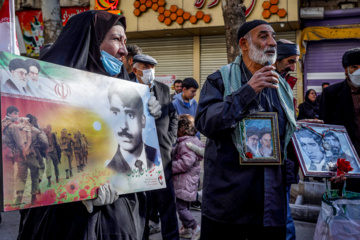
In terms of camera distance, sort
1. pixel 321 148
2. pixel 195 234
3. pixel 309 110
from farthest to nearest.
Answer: pixel 309 110 → pixel 195 234 → pixel 321 148

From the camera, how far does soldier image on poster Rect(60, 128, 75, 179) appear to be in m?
1.90

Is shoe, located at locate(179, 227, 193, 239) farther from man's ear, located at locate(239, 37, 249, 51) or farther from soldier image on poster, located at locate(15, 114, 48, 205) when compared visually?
soldier image on poster, located at locate(15, 114, 48, 205)

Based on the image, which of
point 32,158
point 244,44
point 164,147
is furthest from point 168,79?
point 32,158

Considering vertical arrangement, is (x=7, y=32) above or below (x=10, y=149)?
above

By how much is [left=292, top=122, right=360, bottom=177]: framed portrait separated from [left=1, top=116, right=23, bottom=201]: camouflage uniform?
7.76 feet

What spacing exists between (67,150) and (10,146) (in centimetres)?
31

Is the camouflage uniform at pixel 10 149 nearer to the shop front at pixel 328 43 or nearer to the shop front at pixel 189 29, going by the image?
the shop front at pixel 189 29

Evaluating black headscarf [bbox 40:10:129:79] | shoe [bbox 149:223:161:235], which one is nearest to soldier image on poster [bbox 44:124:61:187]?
black headscarf [bbox 40:10:129:79]

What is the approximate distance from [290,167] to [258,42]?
1994 millimetres

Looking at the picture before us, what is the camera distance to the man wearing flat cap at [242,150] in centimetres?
234

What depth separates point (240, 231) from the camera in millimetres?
2486

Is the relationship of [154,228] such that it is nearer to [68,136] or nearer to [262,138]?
[262,138]

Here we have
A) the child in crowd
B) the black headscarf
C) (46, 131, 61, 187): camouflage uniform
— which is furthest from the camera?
the child in crowd

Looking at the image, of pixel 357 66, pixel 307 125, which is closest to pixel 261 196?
pixel 307 125
